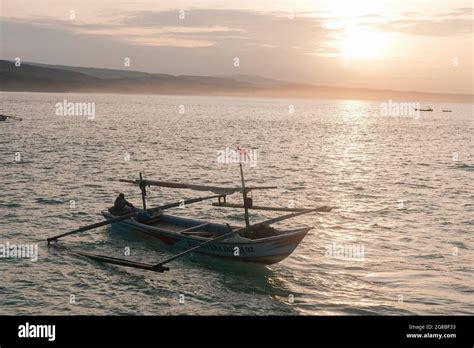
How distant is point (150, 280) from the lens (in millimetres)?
23203

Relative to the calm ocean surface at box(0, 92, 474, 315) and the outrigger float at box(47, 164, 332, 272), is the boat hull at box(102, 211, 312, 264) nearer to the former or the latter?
the outrigger float at box(47, 164, 332, 272)

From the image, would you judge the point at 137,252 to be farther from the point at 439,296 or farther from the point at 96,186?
the point at 96,186

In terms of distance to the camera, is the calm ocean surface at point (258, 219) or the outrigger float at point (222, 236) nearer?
the calm ocean surface at point (258, 219)

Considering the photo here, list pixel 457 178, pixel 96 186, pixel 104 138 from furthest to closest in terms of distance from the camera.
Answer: pixel 104 138, pixel 457 178, pixel 96 186

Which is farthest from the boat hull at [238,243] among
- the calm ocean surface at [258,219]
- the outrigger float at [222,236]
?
the calm ocean surface at [258,219]

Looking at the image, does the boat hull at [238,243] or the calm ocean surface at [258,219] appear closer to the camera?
the calm ocean surface at [258,219]

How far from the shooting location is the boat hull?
23.1m

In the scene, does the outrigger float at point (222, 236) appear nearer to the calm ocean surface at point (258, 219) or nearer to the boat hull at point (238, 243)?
the boat hull at point (238, 243)

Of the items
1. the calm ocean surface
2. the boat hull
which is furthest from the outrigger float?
the calm ocean surface

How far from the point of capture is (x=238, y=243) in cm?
2402

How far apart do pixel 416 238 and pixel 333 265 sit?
26.2 ft

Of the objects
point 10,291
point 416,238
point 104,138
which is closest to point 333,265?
point 416,238

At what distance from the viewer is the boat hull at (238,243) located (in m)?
23.1

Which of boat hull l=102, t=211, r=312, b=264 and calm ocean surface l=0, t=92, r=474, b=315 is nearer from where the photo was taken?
calm ocean surface l=0, t=92, r=474, b=315
